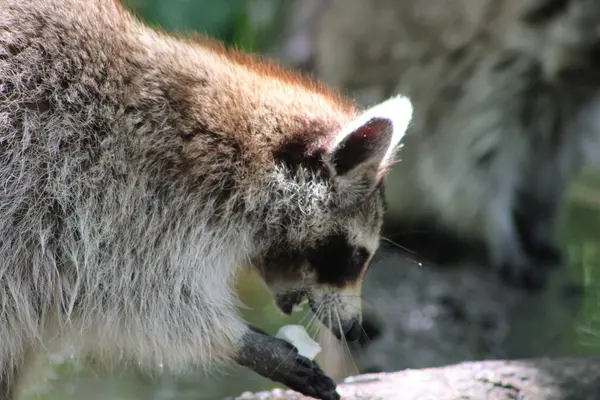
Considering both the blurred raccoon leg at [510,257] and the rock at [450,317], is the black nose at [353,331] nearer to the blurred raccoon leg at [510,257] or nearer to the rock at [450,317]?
the rock at [450,317]

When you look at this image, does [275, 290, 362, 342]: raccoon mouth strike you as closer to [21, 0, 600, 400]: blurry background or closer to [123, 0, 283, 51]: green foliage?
[21, 0, 600, 400]: blurry background

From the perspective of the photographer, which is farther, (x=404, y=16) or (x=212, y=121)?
(x=404, y=16)

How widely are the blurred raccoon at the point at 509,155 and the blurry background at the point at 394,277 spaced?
0.15 metres

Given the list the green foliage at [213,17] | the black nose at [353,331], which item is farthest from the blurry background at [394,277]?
the black nose at [353,331]

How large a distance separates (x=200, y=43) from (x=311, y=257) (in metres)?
0.79

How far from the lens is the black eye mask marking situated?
2793 mm

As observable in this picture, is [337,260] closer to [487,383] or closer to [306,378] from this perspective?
[306,378]

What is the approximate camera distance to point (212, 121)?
8.79 feet

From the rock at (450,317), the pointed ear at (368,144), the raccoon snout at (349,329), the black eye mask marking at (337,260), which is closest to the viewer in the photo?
the pointed ear at (368,144)

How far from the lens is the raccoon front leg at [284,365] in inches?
107

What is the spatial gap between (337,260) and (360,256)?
87 millimetres

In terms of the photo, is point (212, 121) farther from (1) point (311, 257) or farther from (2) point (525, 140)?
(2) point (525, 140)

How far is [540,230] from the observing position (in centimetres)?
569

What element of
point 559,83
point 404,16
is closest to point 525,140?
point 559,83
